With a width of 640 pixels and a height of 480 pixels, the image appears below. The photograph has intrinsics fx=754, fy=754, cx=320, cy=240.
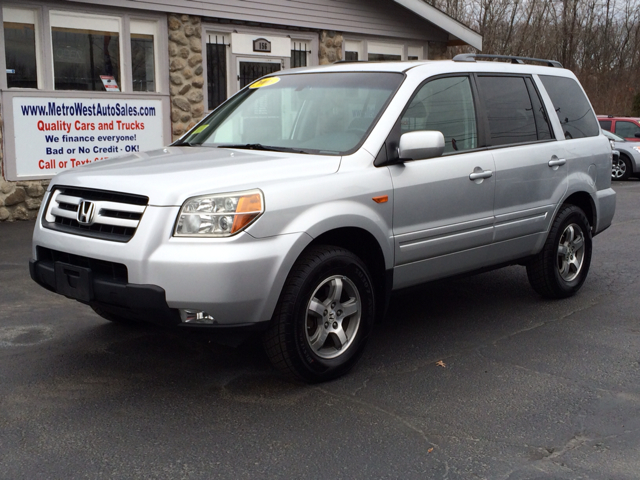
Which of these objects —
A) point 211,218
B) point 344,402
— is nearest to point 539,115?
point 344,402

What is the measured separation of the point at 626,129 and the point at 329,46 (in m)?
9.21

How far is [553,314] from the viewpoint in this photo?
599 cm

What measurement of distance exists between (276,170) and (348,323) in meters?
1.04

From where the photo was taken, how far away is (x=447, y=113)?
5.24 m

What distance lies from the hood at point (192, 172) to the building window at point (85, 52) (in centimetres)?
707

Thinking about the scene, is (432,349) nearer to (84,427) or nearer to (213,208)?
(213,208)

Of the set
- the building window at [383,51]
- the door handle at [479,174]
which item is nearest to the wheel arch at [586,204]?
the door handle at [479,174]

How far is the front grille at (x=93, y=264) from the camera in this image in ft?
13.1

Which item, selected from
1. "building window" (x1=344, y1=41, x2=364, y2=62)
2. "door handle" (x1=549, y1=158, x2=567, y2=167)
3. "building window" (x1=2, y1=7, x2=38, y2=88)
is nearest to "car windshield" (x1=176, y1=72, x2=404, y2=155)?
"door handle" (x1=549, y1=158, x2=567, y2=167)

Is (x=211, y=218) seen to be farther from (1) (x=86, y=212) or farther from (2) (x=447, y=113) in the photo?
(2) (x=447, y=113)

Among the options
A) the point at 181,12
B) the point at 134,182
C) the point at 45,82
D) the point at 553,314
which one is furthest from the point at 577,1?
the point at 134,182

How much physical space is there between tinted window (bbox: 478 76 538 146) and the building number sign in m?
8.39

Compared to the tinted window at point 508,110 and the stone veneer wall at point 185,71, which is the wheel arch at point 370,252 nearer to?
the tinted window at point 508,110

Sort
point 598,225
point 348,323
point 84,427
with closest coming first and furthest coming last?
1. point 84,427
2. point 348,323
3. point 598,225
